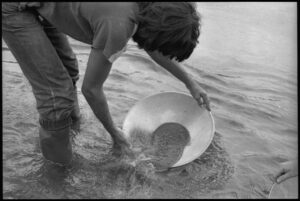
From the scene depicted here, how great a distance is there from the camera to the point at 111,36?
1.99 meters

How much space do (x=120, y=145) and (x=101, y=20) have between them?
3.67 feet

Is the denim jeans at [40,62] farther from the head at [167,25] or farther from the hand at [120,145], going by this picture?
the head at [167,25]

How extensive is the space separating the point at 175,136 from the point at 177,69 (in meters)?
0.72

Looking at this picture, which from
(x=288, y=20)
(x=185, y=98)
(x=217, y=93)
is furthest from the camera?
(x=288, y=20)

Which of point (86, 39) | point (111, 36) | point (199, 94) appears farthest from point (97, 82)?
point (199, 94)

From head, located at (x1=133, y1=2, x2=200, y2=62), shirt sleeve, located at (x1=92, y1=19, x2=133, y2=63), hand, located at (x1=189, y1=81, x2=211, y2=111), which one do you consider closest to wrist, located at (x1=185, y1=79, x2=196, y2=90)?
hand, located at (x1=189, y1=81, x2=211, y2=111)

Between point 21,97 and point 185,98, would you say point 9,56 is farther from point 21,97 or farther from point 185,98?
point 185,98

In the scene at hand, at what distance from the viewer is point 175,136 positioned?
3199 millimetres

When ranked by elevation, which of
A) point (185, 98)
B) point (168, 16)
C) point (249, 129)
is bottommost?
point (249, 129)

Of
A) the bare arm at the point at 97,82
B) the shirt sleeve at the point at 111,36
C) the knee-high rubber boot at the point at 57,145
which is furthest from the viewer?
the knee-high rubber boot at the point at 57,145

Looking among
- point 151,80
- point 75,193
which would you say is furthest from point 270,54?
point 75,193

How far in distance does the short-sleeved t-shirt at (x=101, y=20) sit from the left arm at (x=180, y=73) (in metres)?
0.47

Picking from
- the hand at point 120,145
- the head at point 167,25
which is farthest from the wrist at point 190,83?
the head at point 167,25

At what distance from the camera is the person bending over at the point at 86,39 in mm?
1993
